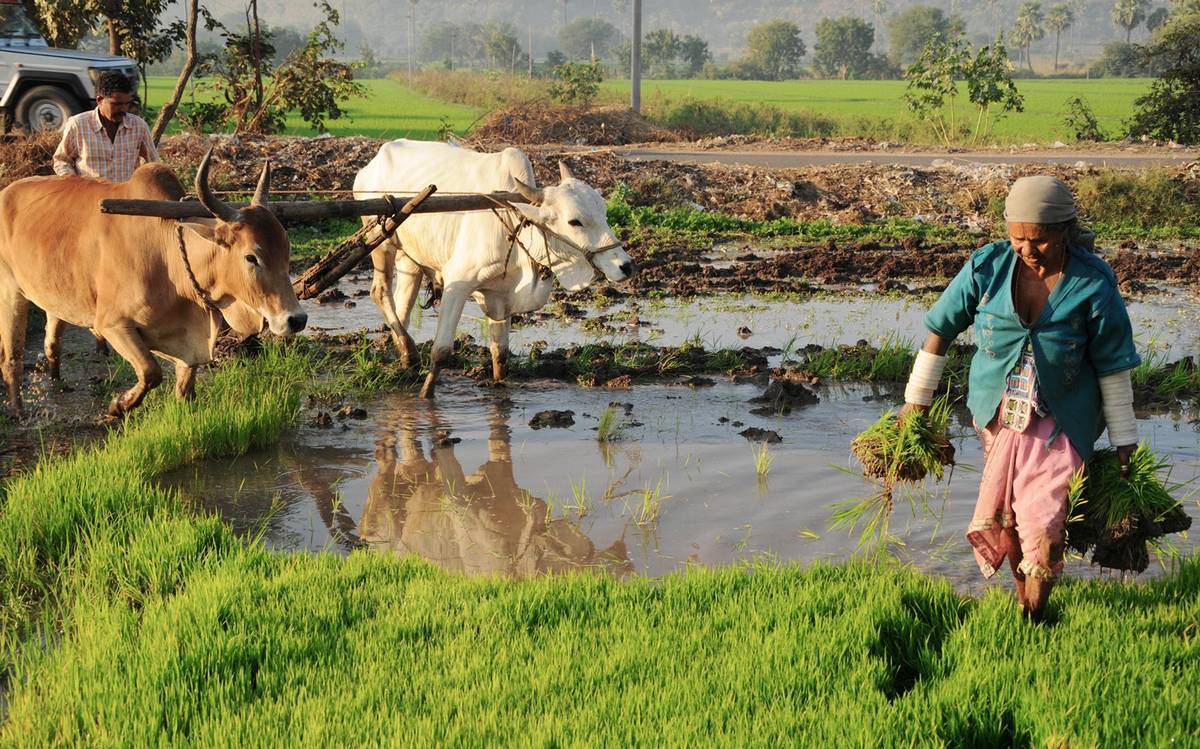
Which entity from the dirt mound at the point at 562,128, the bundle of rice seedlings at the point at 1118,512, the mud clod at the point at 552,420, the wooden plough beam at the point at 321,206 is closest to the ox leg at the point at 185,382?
the wooden plough beam at the point at 321,206

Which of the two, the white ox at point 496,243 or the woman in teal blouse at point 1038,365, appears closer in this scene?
the woman in teal blouse at point 1038,365

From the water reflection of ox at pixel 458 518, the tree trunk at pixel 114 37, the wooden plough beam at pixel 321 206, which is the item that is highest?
the tree trunk at pixel 114 37

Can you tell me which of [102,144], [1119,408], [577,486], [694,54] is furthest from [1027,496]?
[694,54]

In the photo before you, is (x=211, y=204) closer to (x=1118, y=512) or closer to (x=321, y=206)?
(x=321, y=206)

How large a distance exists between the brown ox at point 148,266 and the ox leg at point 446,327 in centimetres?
152

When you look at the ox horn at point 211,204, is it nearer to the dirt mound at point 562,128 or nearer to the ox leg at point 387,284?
the ox leg at point 387,284

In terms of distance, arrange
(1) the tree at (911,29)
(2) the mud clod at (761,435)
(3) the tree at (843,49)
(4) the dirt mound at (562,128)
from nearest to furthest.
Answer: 1. (2) the mud clod at (761,435)
2. (4) the dirt mound at (562,128)
3. (3) the tree at (843,49)
4. (1) the tree at (911,29)

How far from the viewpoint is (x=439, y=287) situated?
8328 mm

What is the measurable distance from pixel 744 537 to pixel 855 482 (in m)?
1.00

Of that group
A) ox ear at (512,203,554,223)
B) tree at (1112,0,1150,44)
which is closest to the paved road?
ox ear at (512,203,554,223)

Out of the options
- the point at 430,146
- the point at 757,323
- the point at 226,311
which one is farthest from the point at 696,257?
the point at 226,311

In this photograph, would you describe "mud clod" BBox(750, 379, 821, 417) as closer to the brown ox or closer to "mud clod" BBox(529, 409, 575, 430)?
"mud clod" BBox(529, 409, 575, 430)

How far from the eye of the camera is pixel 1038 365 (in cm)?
383

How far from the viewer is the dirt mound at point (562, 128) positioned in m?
24.2
